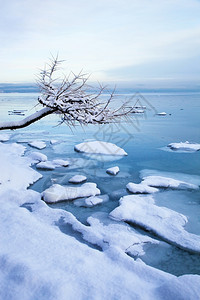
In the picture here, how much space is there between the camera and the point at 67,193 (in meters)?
7.95

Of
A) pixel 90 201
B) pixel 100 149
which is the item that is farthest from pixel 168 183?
pixel 100 149

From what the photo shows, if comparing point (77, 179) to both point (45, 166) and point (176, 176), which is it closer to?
point (45, 166)

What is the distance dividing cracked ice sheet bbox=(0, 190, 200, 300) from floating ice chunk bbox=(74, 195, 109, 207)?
1919 mm

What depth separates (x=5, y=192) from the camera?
7695 mm

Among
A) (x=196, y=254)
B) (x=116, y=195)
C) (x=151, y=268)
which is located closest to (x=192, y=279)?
(x=151, y=268)

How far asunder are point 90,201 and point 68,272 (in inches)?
137

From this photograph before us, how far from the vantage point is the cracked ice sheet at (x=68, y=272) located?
361 cm

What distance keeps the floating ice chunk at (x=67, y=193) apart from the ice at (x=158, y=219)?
1.20 m

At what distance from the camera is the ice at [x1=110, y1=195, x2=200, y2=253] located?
552 centimetres

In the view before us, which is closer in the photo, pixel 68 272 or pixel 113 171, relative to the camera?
pixel 68 272

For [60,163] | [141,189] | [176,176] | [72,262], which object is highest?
[72,262]

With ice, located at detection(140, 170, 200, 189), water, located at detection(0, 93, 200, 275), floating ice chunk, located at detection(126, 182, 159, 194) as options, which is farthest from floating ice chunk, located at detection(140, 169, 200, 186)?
floating ice chunk, located at detection(126, 182, 159, 194)

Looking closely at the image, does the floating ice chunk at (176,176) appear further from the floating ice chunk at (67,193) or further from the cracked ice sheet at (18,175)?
the cracked ice sheet at (18,175)

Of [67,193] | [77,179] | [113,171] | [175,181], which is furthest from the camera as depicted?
[113,171]
